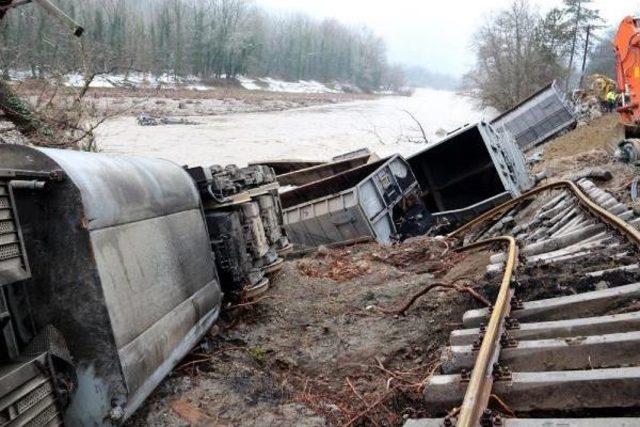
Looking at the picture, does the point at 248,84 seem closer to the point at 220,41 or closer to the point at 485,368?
the point at 220,41

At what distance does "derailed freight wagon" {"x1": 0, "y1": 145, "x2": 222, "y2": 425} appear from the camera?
3055 millimetres

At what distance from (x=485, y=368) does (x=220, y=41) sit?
297ft

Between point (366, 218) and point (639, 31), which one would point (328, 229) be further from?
point (639, 31)

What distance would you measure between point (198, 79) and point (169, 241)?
80.3m

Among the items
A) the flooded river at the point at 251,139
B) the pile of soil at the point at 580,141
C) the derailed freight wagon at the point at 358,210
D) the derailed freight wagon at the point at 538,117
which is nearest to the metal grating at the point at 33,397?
the derailed freight wagon at the point at 358,210

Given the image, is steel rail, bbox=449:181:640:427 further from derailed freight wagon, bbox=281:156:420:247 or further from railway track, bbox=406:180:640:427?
derailed freight wagon, bbox=281:156:420:247

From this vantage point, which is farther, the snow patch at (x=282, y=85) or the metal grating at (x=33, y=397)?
the snow patch at (x=282, y=85)

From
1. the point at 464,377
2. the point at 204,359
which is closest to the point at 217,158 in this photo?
the point at 204,359

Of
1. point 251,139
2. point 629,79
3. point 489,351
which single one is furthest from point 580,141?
point 489,351

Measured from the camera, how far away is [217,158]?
91.5 ft

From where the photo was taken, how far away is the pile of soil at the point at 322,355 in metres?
4.15

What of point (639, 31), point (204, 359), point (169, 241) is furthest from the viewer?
point (639, 31)

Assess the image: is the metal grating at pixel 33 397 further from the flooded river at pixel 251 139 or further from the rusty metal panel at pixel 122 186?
A: the flooded river at pixel 251 139

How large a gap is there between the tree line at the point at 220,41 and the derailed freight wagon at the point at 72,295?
17.8 meters
